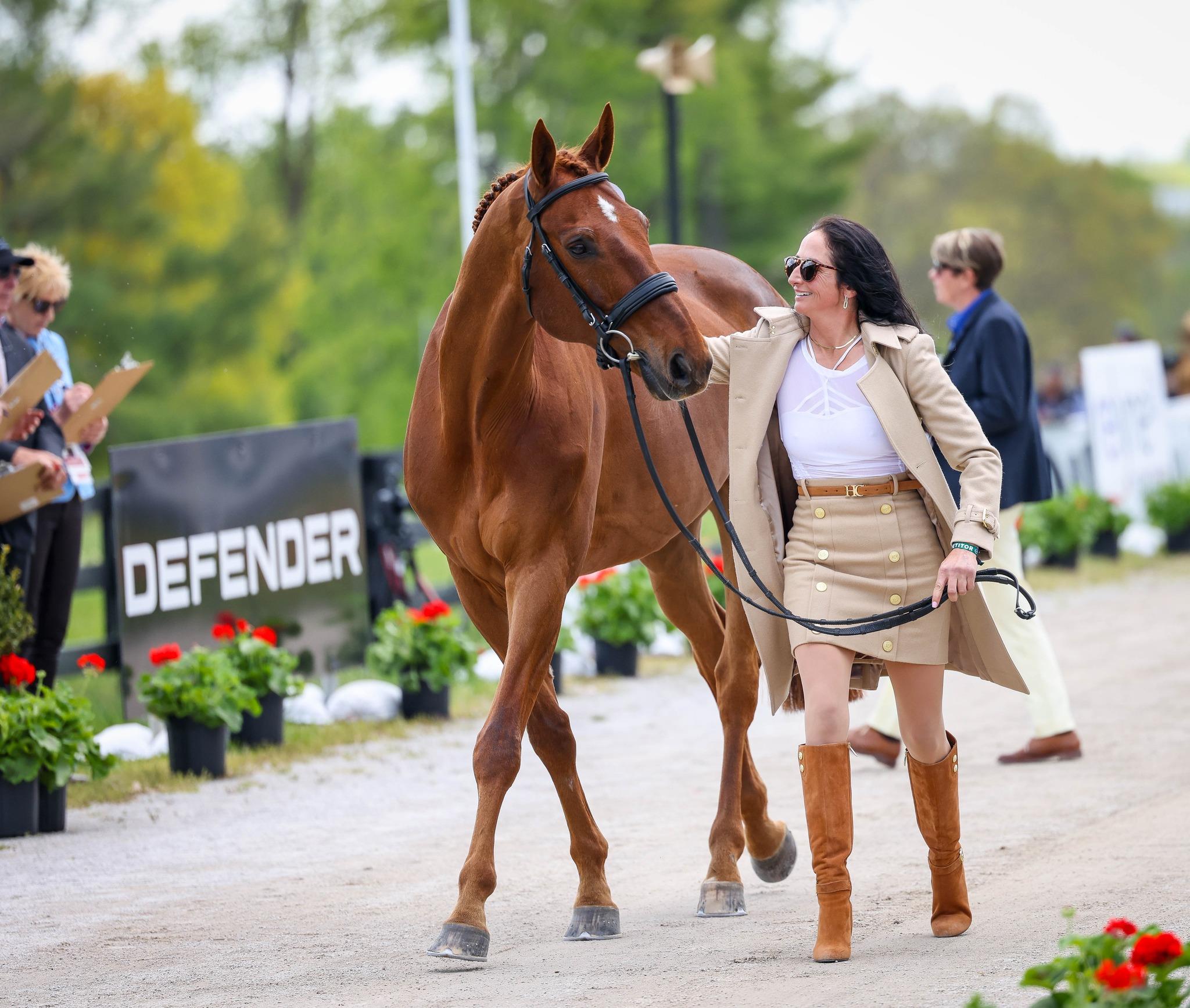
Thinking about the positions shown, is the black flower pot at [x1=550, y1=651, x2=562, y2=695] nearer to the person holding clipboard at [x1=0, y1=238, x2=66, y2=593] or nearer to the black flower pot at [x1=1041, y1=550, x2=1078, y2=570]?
the person holding clipboard at [x1=0, y1=238, x2=66, y2=593]

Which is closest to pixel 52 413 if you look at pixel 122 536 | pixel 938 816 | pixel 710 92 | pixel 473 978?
pixel 122 536

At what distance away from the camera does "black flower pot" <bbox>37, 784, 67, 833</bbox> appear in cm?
618

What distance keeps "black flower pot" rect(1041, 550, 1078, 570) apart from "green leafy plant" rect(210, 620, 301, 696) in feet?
29.8

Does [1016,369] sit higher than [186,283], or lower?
lower

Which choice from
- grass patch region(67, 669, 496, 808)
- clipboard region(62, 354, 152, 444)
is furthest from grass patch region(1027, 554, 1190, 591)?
clipboard region(62, 354, 152, 444)

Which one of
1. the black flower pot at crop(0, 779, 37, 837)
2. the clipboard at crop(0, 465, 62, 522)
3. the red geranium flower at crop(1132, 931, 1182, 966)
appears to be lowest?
the black flower pot at crop(0, 779, 37, 837)

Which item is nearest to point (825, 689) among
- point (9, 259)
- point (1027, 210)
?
point (9, 259)

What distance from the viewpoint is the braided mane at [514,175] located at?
4281 mm

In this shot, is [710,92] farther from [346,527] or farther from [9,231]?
[346,527]

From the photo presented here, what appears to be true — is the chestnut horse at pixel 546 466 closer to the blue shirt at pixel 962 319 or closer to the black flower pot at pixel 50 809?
the blue shirt at pixel 962 319

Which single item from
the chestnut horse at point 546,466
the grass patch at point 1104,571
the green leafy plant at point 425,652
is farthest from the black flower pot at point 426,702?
the grass patch at point 1104,571

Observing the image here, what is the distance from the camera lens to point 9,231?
80.2ft

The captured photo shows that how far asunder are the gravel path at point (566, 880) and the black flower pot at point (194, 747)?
9.4 inches

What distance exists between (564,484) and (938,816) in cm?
144
